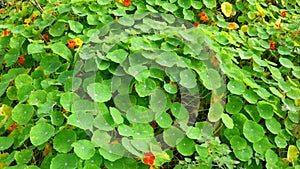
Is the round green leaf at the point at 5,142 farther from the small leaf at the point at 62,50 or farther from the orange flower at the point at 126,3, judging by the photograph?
the orange flower at the point at 126,3

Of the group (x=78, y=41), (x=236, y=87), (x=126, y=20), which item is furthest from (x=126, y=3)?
(x=236, y=87)

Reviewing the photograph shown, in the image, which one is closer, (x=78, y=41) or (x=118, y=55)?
(x=118, y=55)

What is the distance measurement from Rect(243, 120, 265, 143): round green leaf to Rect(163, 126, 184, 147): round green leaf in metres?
0.30

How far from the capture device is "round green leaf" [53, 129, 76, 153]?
161 centimetres

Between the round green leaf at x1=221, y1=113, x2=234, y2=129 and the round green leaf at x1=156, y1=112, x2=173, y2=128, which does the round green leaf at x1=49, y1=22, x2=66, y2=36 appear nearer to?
the round green leaf at x1=156, y1=112, x2=173, y2=128

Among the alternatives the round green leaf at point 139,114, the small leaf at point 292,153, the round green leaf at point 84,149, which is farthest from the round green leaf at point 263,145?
the round green leaf at point 84,149

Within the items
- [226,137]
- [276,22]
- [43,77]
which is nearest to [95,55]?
[43,77]

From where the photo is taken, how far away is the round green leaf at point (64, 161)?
155 cm

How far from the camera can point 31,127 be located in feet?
5.64

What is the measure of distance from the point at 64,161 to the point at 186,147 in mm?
508

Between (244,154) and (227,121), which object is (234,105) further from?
(244,154)

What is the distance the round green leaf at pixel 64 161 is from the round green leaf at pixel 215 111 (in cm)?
63

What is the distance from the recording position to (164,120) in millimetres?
1742

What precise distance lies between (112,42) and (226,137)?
0.68 meters
